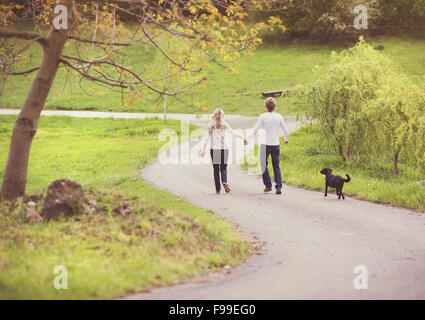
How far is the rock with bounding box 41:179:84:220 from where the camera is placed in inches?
316

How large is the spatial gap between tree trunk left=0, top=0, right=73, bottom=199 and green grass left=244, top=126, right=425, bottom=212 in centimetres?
808

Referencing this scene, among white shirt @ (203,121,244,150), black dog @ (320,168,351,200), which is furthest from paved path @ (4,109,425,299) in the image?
white shirt @ (203,121,244,150)

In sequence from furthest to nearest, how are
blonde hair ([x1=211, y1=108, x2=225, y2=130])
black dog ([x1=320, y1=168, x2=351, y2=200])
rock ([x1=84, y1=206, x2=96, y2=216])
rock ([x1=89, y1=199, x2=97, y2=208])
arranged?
blonde hair ([x1=211, y1=108, x2=225, y2=130]), black dog ([x1=320, y1=168, x2=351, y2=200]), rock ([x1=89, y1=199, x2=97, y2=208]), rock ([x1=84, y1=206, x2=96, y2=216])

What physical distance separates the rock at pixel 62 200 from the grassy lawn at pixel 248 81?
25.6m

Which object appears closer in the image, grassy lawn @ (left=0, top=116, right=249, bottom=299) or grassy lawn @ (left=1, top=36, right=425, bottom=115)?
grassy lawn @ (left=0, top=116, right=249, bottom=299)

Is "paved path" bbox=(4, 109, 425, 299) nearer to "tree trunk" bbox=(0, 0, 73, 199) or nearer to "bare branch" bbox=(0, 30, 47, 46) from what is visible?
"tree trunk" bbox=(0, 0, 73, 199)

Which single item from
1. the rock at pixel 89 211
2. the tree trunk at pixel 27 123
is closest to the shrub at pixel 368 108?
the tree trunk at pixel 27 123

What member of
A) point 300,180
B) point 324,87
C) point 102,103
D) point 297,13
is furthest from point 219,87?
point 300,180

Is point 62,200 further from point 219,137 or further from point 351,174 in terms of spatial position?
point 351,174

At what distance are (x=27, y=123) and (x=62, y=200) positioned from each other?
2045mm

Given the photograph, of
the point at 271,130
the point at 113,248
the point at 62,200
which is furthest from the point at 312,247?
the point at 271,130

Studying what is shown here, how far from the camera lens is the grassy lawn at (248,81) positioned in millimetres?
37812

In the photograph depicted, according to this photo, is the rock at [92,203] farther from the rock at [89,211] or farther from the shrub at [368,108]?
the shrub at [368,108]
